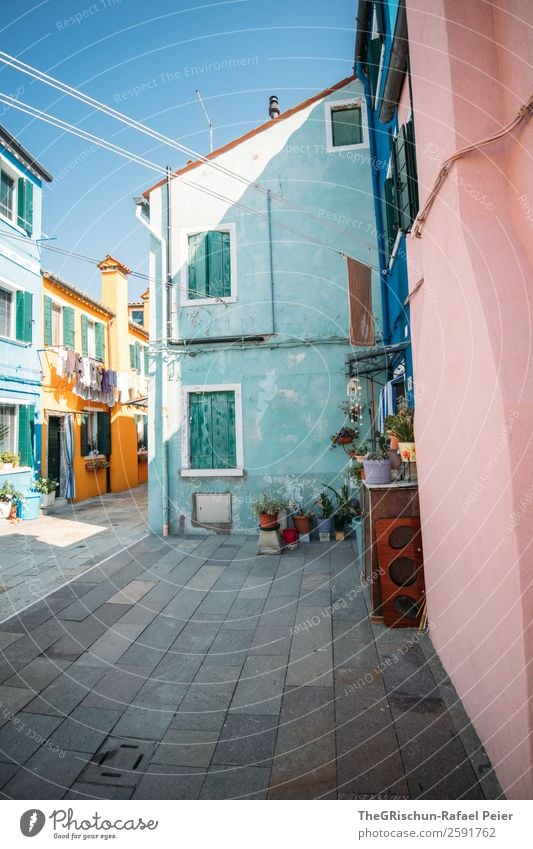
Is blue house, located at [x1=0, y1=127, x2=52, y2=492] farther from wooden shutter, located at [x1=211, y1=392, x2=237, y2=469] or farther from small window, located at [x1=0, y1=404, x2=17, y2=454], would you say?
wooden shutter, located at [x1=211, y1=392, x2=237, y2=469]

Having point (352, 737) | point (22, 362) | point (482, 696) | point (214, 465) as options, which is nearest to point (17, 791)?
point (352, 737)

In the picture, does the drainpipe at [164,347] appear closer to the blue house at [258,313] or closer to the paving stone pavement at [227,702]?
the blue house at [258,313]

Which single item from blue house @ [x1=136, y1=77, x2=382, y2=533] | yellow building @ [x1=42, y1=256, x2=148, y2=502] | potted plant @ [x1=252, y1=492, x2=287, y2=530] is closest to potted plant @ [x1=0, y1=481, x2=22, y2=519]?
yellow building @ [x1=42, y1=256, x2=148, y2=502]

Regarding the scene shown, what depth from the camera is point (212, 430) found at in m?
8.48

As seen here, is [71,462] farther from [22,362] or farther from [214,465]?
[214,465]

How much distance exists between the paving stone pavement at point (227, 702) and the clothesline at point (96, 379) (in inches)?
347

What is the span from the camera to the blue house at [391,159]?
4172 mm

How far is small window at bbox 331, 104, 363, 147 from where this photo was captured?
8.16 metres

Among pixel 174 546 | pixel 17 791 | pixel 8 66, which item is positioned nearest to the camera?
pixel 17 791

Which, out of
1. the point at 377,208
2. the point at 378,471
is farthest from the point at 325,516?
the point at 377,208

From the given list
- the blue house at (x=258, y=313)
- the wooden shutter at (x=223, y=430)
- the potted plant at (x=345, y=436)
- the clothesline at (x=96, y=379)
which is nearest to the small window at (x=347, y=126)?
the blue house at (x=258, y=313)

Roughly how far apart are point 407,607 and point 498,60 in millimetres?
4295

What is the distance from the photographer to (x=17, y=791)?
2.29 m

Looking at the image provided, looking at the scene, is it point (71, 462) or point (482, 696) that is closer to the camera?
point (482, 696)
